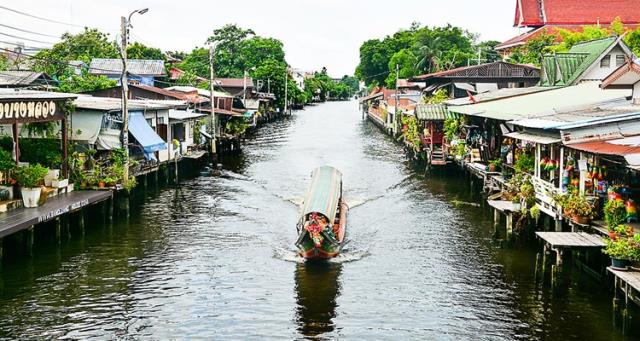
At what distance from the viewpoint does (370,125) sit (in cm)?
10150

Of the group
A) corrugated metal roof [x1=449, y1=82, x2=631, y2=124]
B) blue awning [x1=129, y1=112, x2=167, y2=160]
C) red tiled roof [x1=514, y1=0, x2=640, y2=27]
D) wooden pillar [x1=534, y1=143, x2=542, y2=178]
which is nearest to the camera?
wooden pillar [x1=534, y1=143, x2=542, y2=178]

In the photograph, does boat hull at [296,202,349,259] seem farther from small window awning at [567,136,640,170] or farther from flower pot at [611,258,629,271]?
flower pot at [611,258,629,271]

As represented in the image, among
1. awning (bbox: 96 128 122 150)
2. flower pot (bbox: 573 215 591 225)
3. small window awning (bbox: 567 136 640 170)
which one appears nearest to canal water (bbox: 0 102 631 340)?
flower pot (bbox: 573 215 591 225)

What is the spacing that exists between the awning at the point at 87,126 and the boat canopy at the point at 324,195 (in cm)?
938

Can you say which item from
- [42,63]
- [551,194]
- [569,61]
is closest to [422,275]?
[551,194]

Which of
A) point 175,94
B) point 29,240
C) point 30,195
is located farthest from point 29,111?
point 175,94

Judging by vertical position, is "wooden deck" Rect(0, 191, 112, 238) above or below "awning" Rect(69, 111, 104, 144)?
below

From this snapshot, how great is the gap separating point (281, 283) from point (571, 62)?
29.0 m

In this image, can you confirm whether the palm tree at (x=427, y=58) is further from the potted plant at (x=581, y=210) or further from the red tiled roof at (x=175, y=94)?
the potted plant at (x=581, y=210)

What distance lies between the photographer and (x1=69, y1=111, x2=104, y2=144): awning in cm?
3256

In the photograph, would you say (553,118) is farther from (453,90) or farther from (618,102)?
(453,90)

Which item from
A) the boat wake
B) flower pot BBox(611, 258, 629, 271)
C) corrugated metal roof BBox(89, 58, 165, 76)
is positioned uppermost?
corrugated metal roof BBox(89, 58, 165, 76)

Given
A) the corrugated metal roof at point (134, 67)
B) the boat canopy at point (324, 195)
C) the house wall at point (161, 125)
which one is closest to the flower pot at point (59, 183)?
the boat canopy at point (324, 195)

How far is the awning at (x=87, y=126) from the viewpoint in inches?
1282
